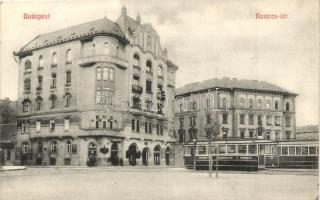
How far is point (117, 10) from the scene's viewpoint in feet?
35.3

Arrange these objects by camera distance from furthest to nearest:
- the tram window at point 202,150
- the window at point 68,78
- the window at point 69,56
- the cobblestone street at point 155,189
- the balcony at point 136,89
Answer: the tram window at point 202,150 → the window at point 69,56 → the window at point 68,78 → the balcony at point 136,89 → the cobblestone street at point 155,189

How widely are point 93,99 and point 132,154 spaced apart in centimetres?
344

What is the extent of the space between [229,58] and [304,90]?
1.75 meters

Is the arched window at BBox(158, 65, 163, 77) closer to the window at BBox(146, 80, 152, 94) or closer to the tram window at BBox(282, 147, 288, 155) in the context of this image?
the window at BBox(146, 80, 152, 94)

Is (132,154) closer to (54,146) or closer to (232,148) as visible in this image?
(54,146)

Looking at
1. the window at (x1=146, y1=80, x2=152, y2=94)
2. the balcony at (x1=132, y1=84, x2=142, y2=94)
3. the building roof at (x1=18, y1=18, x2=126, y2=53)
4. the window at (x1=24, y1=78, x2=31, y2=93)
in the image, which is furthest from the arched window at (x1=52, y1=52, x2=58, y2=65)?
the window at (x1=146, y1=80, x2=152, y2=94)

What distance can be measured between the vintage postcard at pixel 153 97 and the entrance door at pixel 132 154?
0.10m

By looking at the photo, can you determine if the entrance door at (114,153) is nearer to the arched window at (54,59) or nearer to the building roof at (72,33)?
the arched window at (54,59)

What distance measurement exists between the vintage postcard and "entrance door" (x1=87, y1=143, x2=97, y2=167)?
0.05 meters

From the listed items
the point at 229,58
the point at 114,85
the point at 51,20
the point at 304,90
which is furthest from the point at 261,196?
the point at 114,85

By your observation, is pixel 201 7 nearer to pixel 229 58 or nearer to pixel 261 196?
pixel 229 58

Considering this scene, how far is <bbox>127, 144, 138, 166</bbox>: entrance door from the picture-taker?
17.7 metres

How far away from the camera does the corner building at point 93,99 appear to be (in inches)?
618

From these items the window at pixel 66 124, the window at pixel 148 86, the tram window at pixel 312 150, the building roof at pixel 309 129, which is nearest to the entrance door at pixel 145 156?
the window at pixel 148 86
